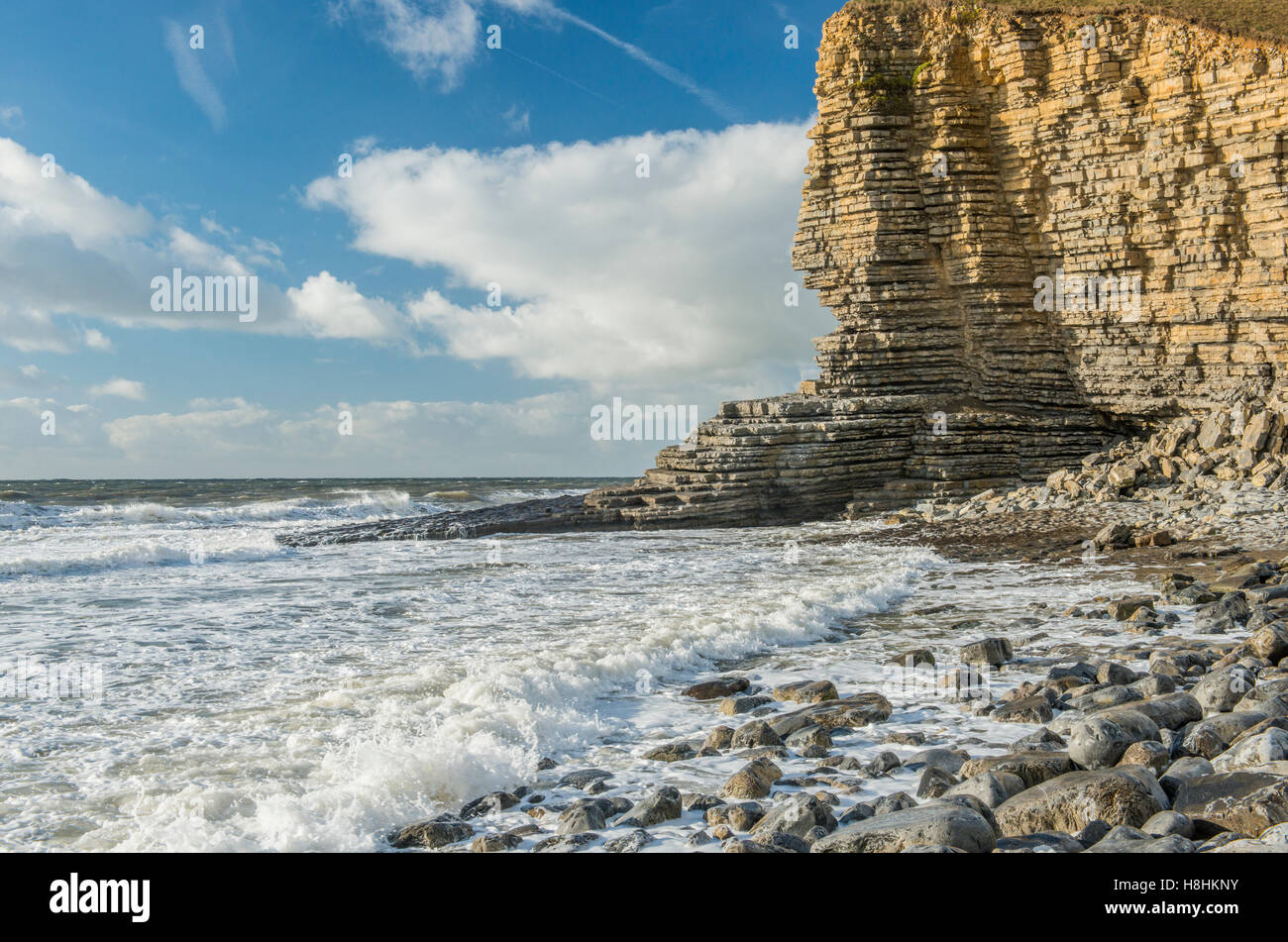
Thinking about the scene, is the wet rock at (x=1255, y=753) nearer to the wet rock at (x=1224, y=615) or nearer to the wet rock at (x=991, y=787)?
the wet rock at (x=991, y=787)

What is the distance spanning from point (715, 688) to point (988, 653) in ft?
8.71

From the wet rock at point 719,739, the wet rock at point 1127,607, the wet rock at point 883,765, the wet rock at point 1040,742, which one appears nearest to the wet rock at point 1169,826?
the wet rock at point 1040,742

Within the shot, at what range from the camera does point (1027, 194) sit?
24500 millimetres

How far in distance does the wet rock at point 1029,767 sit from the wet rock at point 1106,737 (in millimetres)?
102

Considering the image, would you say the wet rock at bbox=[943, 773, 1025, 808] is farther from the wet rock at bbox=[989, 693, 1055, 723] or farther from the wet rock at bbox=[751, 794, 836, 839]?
the wet rock at bbox=[989, 693, 1055, 723]

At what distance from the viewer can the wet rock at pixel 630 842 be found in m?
3.90

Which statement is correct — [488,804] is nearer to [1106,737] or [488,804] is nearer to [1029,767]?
[1029,767]

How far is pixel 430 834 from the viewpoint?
162 inches

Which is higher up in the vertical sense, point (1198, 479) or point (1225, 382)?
point (1225, 382)

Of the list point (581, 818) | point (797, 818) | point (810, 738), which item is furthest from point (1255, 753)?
point (581, 818)

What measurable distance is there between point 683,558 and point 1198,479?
12047mm
